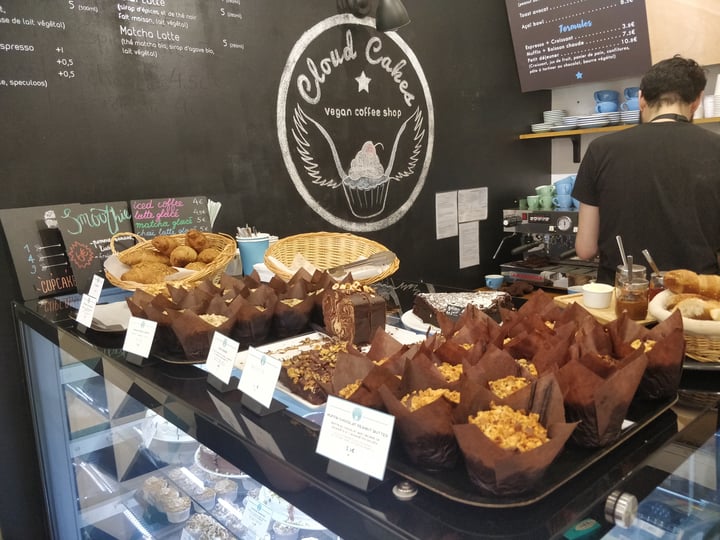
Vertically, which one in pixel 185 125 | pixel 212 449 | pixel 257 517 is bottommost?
pixel 257 517

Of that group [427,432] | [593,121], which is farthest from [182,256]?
[593,121]

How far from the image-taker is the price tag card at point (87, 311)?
→ 1.62 metres

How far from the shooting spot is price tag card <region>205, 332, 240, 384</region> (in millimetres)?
1126

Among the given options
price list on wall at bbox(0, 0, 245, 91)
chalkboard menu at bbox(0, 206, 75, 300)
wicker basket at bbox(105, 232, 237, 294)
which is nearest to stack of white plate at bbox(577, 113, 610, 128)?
price list on wall at bbox(0, 0, 245, 91)

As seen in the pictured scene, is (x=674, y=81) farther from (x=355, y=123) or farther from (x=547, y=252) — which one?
(x=547, y=252)

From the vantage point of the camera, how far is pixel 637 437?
0.89 meters

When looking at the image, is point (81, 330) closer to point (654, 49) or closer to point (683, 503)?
point (683, 503)

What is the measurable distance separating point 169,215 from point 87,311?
34.8 inches

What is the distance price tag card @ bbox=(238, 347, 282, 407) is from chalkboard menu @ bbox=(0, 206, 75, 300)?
1434 mm

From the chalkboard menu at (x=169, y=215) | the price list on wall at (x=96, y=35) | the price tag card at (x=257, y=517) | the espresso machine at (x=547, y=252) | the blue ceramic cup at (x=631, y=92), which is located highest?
the price list on wall at (x=96, y=35)

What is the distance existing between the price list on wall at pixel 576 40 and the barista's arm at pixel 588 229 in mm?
1622

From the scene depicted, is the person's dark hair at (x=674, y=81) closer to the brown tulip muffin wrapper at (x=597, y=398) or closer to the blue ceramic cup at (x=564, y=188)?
the blue ceramic cup at (x=564, y=188)

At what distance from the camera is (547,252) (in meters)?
4.12

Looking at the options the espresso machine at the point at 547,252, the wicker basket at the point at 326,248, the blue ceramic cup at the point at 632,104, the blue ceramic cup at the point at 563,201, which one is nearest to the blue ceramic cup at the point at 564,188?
the blue ceramic cup at the point at 563,201
